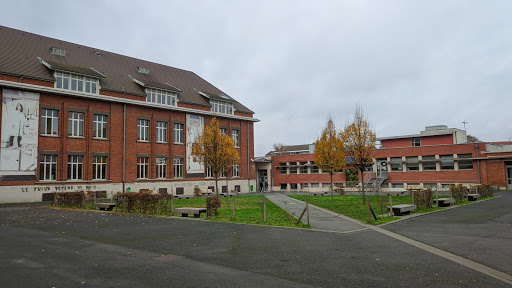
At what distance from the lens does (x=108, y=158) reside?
107 feet

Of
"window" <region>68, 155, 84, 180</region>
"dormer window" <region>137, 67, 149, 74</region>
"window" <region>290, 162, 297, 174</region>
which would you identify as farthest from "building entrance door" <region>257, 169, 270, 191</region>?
"window" <region>68, 155, 84, 180</region>

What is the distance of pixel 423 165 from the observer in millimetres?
42812

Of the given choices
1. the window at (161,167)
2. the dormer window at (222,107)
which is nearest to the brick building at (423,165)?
the dormer window at (222,107)

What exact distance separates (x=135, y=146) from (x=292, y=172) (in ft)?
84.1

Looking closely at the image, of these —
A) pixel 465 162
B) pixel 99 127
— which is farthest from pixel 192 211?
pixel 465 162

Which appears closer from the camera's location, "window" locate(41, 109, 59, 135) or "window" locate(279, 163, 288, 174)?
"window" locate(41, 109, 59, 135)

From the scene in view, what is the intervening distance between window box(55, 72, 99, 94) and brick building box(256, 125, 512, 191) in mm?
24155

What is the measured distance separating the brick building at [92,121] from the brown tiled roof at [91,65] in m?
0.10

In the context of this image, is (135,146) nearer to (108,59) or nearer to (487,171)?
(108,59)

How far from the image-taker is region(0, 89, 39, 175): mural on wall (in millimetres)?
26656

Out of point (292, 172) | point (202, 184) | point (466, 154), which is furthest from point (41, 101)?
point (466, 154)

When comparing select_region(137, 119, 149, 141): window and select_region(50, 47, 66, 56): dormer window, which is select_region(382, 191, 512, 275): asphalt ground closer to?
select_region(137, 119, 149, 141): window

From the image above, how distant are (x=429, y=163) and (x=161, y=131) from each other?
32356mm

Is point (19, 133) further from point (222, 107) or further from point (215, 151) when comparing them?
point (222, 107)
